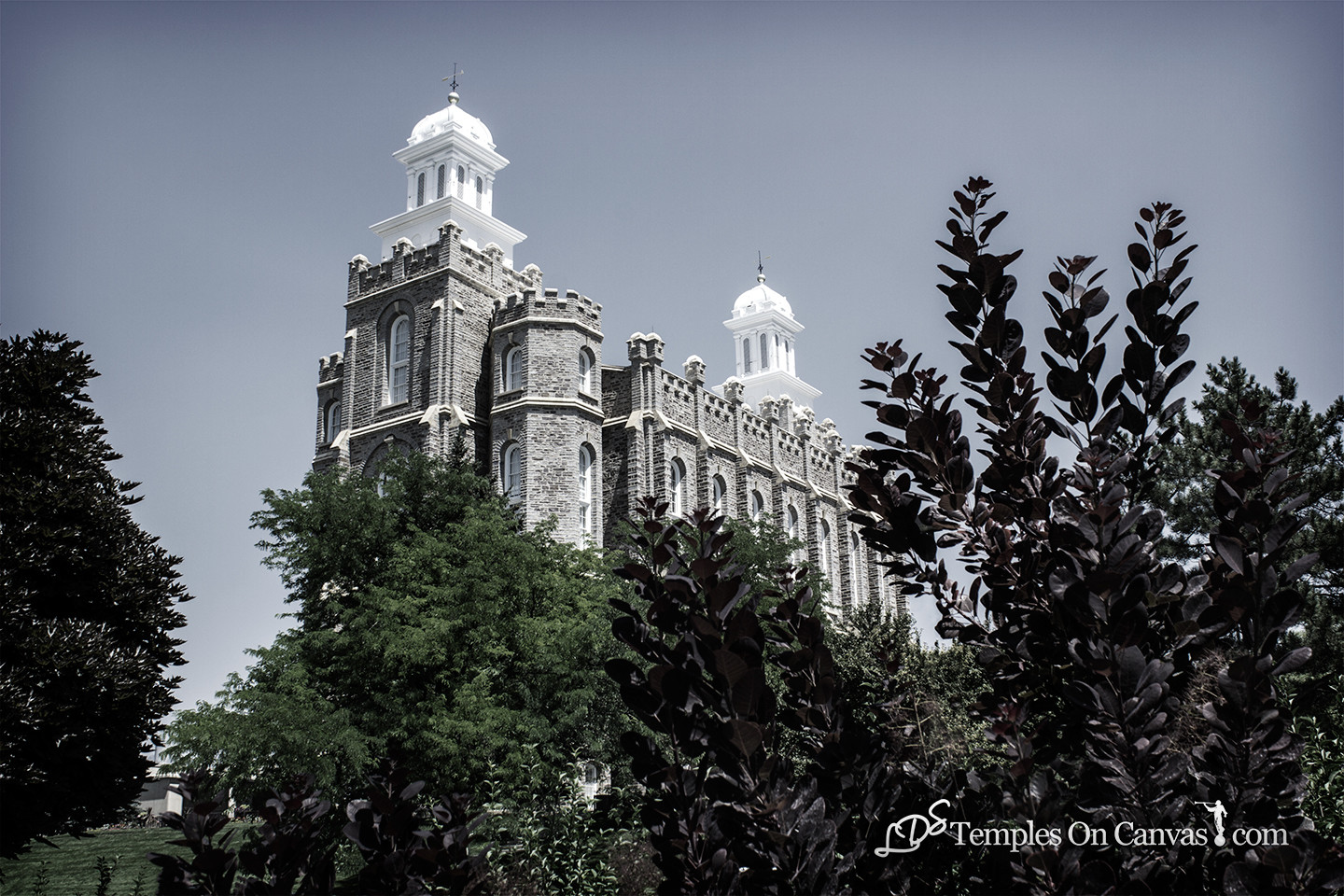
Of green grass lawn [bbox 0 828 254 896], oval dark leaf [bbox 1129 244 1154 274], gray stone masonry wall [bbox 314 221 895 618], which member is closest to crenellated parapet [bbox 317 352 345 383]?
gray stone masonry wall [bbox 314 221 895 618]

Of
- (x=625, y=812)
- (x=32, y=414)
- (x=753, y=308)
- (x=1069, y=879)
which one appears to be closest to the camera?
(x=1069, y=879)

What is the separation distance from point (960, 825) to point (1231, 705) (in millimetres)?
1158

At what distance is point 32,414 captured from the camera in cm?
1836

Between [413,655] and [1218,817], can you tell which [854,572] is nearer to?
[413,655]

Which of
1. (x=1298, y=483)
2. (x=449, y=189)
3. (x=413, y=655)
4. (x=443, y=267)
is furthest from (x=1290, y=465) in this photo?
(x=449, y=189)

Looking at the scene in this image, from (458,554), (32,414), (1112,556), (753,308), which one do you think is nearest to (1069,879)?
(1112,556)

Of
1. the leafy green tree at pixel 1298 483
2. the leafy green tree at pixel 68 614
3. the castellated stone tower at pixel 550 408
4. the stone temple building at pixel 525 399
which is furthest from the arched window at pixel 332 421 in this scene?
the leafy green tree at pixel 1298 483

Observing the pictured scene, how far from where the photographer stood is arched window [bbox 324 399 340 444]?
3897cm

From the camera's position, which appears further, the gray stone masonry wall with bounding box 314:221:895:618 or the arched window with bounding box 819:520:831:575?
the arched window with bounding box 819:520:831:575

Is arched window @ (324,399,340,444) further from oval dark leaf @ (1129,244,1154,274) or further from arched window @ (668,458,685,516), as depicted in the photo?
oval dark leaf @ (1129,244,1154,274)

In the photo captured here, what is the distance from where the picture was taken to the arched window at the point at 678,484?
3656cm

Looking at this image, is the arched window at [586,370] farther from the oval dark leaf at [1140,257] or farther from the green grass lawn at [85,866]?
the oval dark leaf at [1140,257]

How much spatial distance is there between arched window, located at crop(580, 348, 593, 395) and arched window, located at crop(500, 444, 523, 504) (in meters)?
3.64

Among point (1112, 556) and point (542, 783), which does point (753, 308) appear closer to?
point (542, 783)
